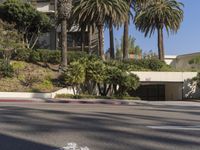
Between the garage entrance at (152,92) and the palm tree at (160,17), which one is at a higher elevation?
the palm tree at (160,17)

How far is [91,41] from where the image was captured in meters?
55.4

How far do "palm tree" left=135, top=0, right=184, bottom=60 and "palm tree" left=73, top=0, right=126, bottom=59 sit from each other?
7.17 m

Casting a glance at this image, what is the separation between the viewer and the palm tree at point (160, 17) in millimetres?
52250

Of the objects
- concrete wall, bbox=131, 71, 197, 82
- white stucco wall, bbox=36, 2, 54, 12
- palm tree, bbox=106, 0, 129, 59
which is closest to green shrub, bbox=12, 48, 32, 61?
palm tree, bbox=106, 0, 129, 59

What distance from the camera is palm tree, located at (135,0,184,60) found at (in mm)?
52250

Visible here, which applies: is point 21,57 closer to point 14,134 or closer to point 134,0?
point 134,0

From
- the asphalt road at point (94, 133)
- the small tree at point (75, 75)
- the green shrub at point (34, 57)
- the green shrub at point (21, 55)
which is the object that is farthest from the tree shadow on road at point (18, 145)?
the green shrub at point (34, 57)

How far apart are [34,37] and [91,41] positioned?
285 inches

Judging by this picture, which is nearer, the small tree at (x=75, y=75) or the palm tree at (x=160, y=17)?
the small tree at (x=75, y=75)

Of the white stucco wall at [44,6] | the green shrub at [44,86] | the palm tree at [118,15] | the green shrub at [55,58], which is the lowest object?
the green shrub at [44,86]

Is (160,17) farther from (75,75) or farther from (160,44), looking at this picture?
(75,75)

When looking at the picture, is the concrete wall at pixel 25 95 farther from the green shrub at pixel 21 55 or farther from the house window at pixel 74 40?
the house window at pixel 74 40

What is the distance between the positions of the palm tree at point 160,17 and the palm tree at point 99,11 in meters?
7.17

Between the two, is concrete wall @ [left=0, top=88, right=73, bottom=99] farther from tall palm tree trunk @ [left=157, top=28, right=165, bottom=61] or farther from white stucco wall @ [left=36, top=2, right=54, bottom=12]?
white stucco wall @ [left=36, top=2, right=54, bottom=12]
